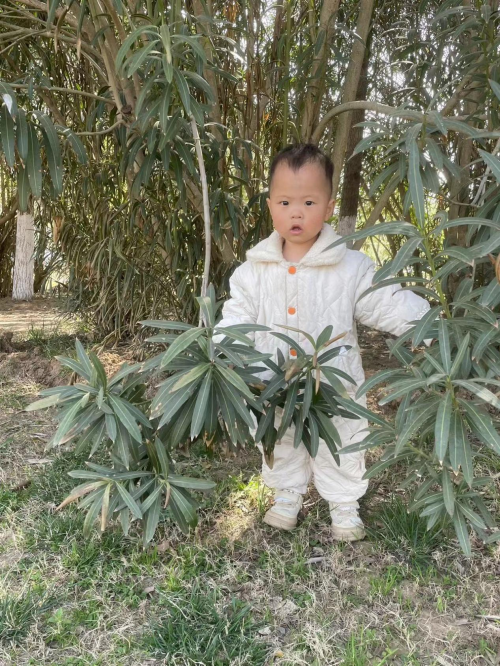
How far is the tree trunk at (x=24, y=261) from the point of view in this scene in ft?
19.3

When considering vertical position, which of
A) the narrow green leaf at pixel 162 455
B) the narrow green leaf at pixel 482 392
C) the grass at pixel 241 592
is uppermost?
the narrow green leaf at pixel 482 392

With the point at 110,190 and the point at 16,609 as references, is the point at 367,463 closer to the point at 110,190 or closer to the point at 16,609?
the point at 16,609

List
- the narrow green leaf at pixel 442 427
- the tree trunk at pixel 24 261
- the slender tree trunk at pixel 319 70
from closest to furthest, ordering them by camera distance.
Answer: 1. the narrow green leaf at pixel 442 427
2. the slender tree trunk at pixel 319 70
3. the tree trunk at pixel 24 261

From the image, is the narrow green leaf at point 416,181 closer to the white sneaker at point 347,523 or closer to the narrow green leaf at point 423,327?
the narrow green leaf at point 423,327

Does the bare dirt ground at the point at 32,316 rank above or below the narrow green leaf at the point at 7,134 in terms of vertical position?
below

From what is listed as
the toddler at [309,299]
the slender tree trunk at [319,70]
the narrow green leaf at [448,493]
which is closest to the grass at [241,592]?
the toddler at [309,299]

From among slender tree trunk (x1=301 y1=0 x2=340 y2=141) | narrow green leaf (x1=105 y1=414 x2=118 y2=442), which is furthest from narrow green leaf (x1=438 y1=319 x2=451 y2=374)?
slender tree trunk (x1=301 y1=0 x2=340 y2=141)

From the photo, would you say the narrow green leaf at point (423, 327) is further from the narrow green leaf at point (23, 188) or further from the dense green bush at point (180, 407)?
the narrow green leaf at point (23, 188)

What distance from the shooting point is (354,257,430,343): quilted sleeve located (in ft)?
5.25

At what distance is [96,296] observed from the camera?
405 cm

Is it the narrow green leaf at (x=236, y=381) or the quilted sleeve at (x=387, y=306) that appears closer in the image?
the narrow green leaf at (x=236, y=381)

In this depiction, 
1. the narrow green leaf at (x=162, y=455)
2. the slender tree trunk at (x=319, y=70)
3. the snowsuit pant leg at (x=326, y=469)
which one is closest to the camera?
the narrow green leaf at (x=162, y=455)

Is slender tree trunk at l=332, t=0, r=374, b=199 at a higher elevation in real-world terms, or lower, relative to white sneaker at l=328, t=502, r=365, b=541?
higher

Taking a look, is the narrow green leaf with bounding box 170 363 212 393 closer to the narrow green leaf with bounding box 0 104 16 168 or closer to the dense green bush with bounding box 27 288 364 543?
the dense green bush with bounding box 27 288 364 543
